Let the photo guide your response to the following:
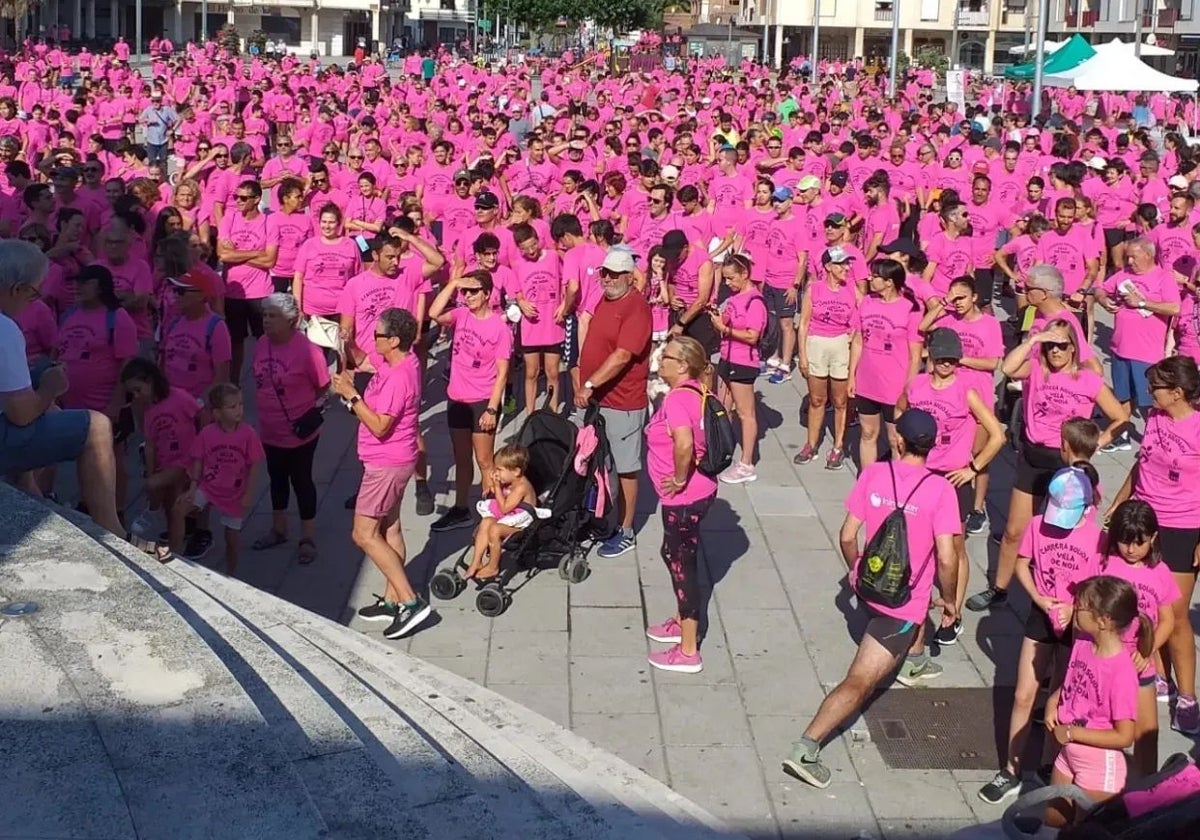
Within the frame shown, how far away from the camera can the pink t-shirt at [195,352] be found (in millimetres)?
8891

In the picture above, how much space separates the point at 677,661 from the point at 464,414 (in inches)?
99.6

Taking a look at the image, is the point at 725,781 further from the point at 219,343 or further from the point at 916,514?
the point at 219,343

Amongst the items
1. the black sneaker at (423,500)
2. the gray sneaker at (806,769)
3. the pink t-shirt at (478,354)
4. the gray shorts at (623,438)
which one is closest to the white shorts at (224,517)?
the pink t-shirt at (478,354)

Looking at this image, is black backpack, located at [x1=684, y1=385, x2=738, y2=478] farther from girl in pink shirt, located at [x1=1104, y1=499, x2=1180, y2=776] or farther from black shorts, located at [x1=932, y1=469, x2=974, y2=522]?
black shorts, located at [x1=932, y1=469, x2=974, y2=522]

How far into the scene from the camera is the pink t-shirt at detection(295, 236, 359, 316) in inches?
442

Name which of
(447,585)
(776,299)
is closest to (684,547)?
(447,585)

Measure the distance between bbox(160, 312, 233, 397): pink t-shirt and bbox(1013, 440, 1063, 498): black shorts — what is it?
4.46 metres

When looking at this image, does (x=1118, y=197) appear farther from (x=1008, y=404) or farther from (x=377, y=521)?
(x=377, y=521)

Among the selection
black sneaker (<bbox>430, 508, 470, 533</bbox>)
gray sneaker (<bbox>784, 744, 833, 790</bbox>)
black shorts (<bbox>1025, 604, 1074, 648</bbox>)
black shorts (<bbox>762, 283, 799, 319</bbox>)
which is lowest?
gray sneaker (<bbox>784, 744, 833, 790</bbox>)

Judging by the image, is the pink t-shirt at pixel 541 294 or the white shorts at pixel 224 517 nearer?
the white shorts at pixel 224 517

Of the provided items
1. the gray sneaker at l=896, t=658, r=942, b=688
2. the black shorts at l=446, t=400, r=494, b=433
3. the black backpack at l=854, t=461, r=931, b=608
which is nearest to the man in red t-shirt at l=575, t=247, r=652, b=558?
the black shorts at l=446, t=400, r=494, b=433

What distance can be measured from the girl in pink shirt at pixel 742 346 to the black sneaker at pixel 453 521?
6.37 feet

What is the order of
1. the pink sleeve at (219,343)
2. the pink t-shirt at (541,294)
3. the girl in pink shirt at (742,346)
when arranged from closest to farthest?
the pink sleeve at (219,343) < the girl in pink shirt at (742,346) < the pink t-shirt at (541,294)

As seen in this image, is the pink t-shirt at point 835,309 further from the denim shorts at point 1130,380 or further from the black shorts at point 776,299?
the black shorts at point 776,299
